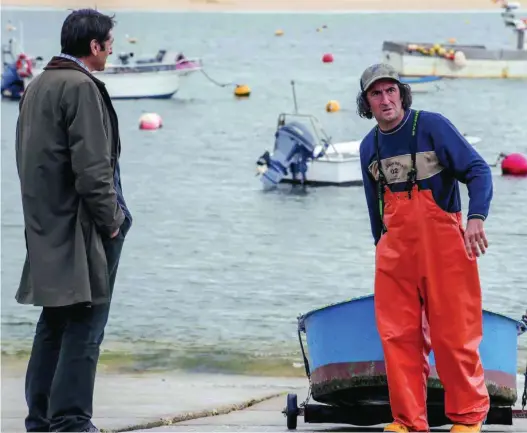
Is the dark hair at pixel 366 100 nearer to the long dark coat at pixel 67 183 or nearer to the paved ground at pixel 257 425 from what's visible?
the long dark coat at pixel 67 183

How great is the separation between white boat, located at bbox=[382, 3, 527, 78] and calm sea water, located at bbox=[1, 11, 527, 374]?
270 cm

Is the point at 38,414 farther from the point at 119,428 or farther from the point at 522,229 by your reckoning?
the point at 522,229

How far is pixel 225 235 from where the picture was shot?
21.5m

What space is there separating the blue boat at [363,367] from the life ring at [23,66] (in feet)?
131

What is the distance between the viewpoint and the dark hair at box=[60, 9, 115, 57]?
5.24m

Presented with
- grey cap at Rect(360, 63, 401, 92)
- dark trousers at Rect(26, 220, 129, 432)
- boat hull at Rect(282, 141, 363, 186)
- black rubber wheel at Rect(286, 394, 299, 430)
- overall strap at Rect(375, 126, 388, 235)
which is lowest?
boat hull at Rect(282, 141, 363, 186)

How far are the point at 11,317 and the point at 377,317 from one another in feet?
29.9

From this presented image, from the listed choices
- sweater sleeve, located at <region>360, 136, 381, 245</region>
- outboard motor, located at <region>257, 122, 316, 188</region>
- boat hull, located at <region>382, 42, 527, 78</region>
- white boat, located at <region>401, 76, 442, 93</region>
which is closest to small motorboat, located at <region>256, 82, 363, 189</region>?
outboard motor, located at <region>257, 122, 316, 188</region>

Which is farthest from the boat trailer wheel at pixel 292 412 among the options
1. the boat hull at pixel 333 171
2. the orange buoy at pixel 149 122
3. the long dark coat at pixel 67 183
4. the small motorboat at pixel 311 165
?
the orange buoy at pixel 149 122

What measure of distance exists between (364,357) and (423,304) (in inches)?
23.6

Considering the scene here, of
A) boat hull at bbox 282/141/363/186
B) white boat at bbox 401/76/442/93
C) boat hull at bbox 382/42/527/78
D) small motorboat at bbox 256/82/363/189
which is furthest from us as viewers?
boat hull at bbox 382/42/527/78

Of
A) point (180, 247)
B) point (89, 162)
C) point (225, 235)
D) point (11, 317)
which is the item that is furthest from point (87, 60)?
point (225, 235)

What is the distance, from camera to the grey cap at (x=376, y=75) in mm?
5332

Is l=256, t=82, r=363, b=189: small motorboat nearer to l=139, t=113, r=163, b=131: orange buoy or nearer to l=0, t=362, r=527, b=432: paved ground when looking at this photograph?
l=139, t=113, r=163, b=131: orange buoy
